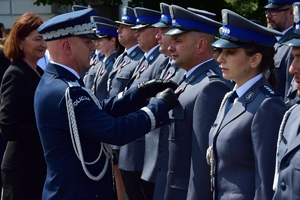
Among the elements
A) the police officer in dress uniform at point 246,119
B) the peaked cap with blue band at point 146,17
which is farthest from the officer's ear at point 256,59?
the peaked cap with blue band at point 146,17

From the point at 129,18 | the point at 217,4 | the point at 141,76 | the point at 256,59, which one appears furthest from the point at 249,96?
the point at 217,4

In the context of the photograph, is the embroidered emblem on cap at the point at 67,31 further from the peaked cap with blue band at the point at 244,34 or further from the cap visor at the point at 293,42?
the cap visor at the point at 293,42

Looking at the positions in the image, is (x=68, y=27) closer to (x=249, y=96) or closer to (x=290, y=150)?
(x=249, y=96)

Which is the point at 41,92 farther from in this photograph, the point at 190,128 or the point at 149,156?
the point at 149,156

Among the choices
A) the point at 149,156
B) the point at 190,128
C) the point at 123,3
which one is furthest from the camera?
the point at 123,3

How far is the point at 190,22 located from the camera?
15.0 ft

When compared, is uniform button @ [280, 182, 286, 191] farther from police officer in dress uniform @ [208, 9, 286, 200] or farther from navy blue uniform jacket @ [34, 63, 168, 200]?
navy blue uniform jacket @ [34, 63, 168, 200]

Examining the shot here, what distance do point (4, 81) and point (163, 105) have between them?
156cm

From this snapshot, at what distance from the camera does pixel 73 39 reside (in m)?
4.16

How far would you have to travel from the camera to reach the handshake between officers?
3.97m

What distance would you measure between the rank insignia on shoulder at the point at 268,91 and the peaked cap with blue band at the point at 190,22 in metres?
1.04

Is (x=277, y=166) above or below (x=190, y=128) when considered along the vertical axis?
above

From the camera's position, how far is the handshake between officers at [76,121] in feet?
13.0

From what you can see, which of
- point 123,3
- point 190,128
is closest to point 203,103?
point 190,128
